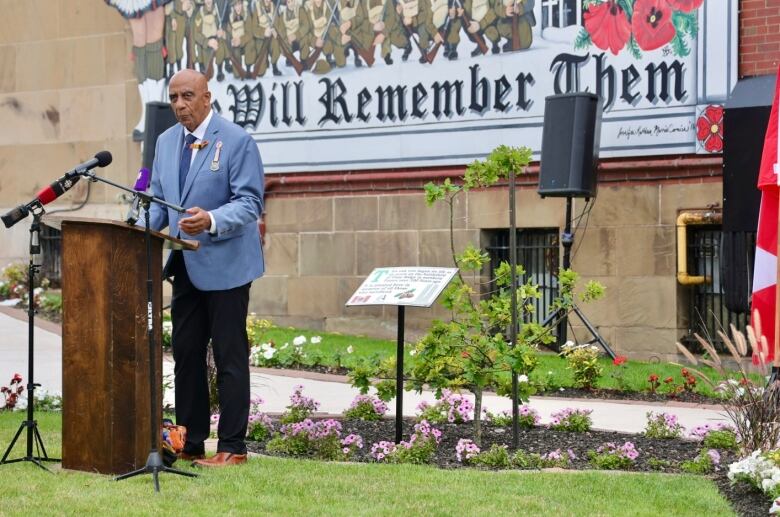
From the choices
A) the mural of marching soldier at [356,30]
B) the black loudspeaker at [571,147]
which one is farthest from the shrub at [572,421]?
the mural of marching soldier at [356,30]

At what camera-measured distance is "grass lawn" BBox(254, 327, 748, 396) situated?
12078 millimetres

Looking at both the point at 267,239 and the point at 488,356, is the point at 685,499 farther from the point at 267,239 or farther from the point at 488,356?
the point at 267,239

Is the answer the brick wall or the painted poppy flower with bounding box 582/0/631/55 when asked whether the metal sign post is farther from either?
the painted poppy flower with bounding box 582/0/631/55

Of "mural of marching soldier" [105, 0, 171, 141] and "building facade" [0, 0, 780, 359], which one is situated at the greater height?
"mural of marching soldier" [105, 0, 171, 141]

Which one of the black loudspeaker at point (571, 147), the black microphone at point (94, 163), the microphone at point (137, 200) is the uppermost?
the black loudspeaker at point (571, 147)

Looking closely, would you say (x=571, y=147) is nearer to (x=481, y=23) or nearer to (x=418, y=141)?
(x=481, y=23)

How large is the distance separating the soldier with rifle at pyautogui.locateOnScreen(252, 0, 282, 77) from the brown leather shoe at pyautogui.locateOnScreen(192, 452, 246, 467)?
1105 centimetres

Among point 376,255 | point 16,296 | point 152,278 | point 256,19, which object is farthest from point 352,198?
point 152,278

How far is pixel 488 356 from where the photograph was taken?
8.20m

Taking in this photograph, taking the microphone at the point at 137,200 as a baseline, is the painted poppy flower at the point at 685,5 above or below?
above

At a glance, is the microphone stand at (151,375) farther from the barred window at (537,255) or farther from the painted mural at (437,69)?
the barred window at (537,255)

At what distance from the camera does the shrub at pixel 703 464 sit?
24.3 feet
